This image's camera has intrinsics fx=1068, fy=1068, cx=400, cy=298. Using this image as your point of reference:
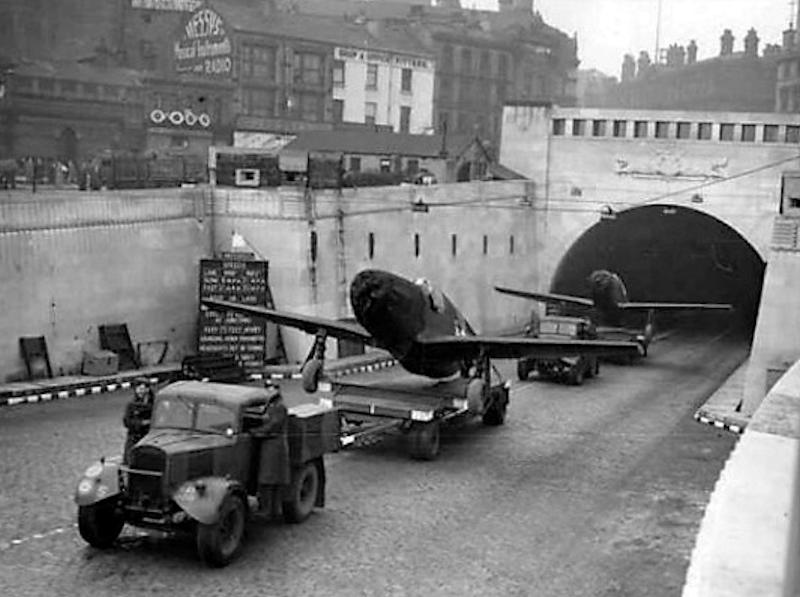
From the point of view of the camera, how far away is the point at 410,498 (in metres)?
19.1

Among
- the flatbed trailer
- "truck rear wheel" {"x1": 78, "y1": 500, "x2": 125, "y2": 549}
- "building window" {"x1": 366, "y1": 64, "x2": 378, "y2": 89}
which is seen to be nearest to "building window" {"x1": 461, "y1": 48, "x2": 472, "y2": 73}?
"building window" {"x1": 366, "y1": 64, "x2": 378, "y2": 89}

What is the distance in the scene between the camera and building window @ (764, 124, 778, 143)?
1644 inches

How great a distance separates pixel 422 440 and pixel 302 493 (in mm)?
5077

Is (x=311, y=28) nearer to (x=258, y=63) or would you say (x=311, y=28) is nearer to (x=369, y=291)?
(x=258, y=63)

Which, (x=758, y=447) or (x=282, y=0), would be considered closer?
(x=758, y=447)

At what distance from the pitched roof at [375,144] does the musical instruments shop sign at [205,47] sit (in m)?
13.1

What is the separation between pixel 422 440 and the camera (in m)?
21.7

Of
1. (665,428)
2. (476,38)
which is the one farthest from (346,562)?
(476,38)

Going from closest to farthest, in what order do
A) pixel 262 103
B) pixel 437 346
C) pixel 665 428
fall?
pixel 437 346 → pixel 665 428 → pixel 262 103

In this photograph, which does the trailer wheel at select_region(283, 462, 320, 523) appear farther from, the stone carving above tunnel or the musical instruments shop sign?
the musical instruments shop sign

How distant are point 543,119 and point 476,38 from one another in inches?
1844

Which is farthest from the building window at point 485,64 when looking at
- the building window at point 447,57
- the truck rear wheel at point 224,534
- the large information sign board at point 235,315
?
the truck rear wheel at point 224,534

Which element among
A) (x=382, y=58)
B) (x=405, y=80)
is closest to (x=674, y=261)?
(x=382, y=58)

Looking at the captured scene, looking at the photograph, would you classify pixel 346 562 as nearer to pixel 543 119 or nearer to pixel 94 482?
pixel 94 482
